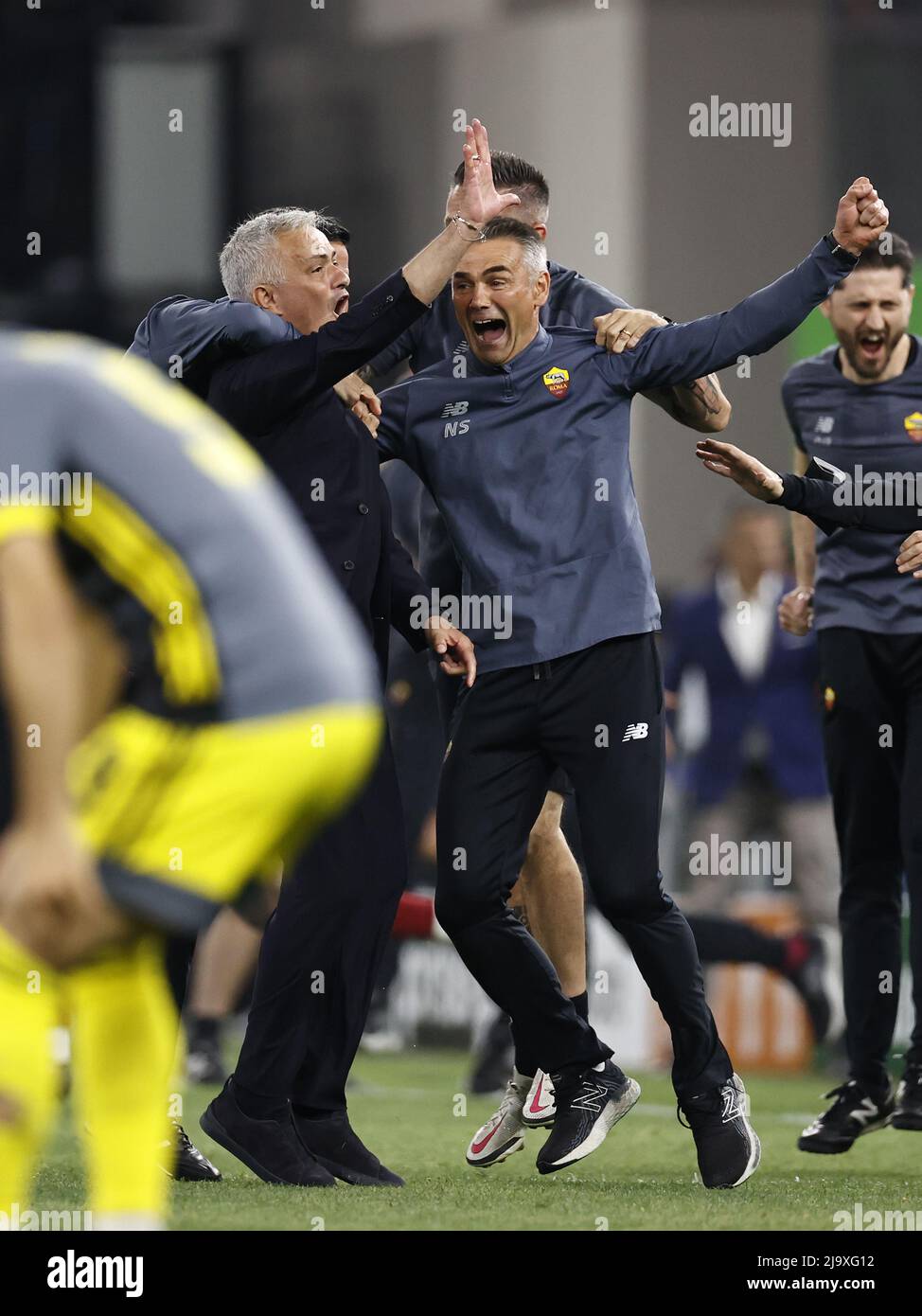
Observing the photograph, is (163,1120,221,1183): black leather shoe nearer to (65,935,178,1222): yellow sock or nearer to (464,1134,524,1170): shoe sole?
(464,1134,524,1170): shoe sole

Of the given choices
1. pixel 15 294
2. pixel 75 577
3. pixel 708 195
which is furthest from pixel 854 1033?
pixel 15 294

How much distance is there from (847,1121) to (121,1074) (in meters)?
3.43

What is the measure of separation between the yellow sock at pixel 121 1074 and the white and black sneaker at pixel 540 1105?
8.57ft

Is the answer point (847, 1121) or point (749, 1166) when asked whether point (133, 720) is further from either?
point (847, 1121)

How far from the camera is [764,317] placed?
558cm

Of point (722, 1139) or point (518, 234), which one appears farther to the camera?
point (518, 234)

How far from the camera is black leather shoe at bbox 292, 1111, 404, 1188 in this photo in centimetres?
579

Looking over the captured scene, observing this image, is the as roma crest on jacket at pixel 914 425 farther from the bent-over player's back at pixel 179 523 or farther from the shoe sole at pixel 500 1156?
the bent-over player's back at pixel 179 523

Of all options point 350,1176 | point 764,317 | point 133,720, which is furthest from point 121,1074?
point 764,317

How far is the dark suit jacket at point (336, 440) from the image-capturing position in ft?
18.3

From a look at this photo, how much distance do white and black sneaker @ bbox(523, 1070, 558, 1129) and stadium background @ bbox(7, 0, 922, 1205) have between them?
1071 cm
